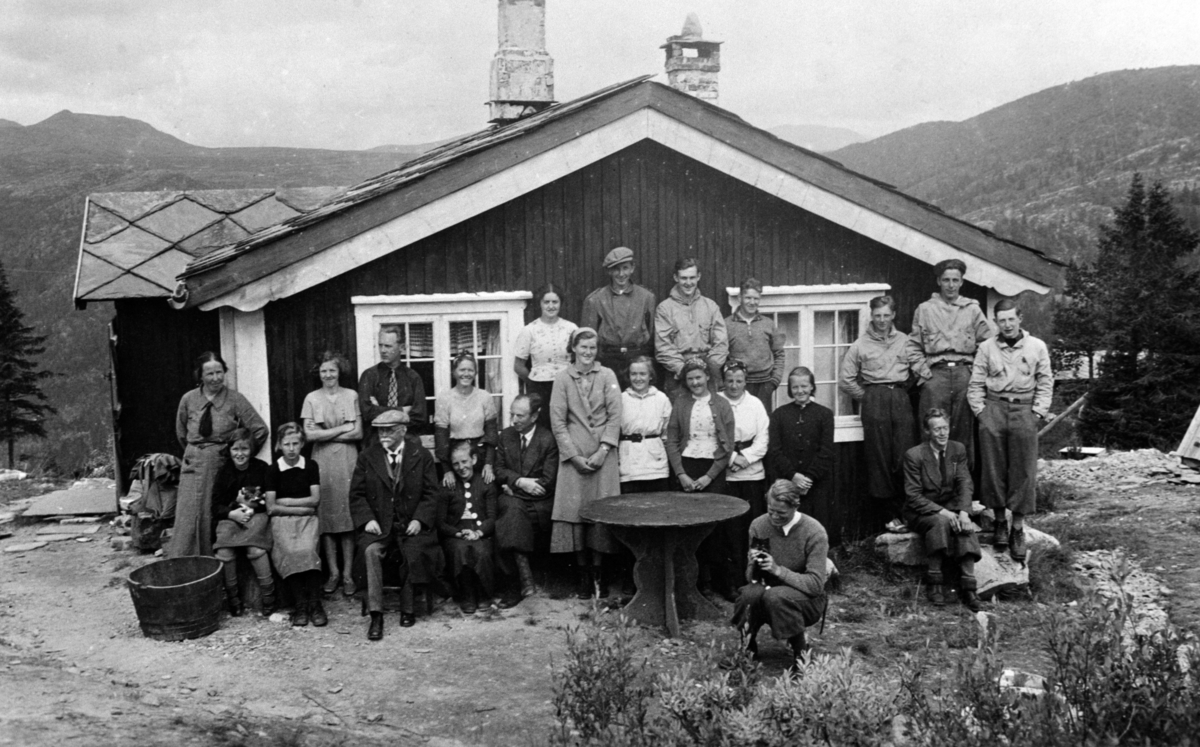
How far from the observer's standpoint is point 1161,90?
90.2m

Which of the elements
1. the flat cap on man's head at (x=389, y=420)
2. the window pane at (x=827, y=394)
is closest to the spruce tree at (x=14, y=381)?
the flat cap on man's head at (x=389, y=420)

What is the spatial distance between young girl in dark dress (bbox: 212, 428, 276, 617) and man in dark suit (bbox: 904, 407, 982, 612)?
4928 mm

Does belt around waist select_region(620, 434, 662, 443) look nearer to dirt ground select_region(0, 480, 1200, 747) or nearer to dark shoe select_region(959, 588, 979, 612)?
dirt ground select_region(0, 480, 1200, 747)

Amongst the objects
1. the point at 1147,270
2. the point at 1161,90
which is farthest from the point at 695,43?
the point at 1161,90

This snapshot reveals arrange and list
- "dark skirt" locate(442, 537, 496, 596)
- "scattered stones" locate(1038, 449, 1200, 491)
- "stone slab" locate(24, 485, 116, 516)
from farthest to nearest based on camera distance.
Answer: "scattered stones" locate(1038, 449, 1200, 491) → "stone slab" locate(24, 485, 116, 516) → "dark skirt" locate(442, 537, 496, 596)

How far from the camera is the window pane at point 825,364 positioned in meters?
9.06

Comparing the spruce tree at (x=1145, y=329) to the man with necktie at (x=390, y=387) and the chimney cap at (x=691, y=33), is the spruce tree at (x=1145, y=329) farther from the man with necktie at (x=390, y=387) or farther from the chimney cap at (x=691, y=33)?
the man with necktie at (x=390, y=387)

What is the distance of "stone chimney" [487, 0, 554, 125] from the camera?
1109 centimetres

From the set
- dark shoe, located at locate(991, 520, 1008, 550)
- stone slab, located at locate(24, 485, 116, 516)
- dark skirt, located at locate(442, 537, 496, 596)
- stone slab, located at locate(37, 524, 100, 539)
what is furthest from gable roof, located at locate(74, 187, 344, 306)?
dark shoe, located at locate(991, 520, 1008, 550)

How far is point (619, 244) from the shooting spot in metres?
8.50

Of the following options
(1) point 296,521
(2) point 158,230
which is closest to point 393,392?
(1) point 296,521

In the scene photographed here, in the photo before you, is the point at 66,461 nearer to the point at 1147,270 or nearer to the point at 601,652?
the point at 601,652

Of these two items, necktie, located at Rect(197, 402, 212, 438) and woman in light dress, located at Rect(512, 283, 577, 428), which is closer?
necktie, located at Rect(197, 402, 212, 438)

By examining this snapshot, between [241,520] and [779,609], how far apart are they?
12.7 ft
